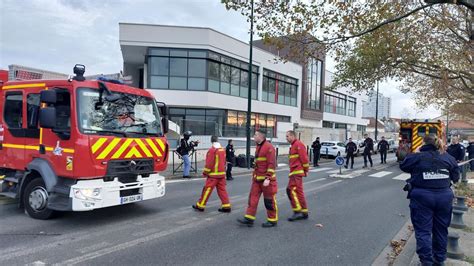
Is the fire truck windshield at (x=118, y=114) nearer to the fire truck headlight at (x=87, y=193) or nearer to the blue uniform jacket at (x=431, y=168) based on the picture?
the fire truck headlight at (x=87, y=193)

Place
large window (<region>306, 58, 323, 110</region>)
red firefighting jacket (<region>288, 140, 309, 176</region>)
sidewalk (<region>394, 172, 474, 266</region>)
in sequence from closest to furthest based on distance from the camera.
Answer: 1. sidewalk (<region>394, 172, 474, 266</region>)
2. red firefighting jacket (<region>288, 140, 309, 176</region>)
3. large window (<region>306, 58, 323, 110</region>)

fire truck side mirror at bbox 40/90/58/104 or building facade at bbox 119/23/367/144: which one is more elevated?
building facade at bbox 119/23/367/144

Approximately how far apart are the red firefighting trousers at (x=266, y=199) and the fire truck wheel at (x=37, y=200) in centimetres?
359

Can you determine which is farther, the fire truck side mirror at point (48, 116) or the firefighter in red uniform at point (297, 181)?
the firefighter in red uniform at point (297, 181)

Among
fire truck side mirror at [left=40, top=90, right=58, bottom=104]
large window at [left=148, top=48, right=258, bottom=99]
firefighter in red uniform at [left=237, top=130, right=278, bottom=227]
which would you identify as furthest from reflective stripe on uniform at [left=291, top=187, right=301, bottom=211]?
large window at [left=148, top=48, right=258, bottom=99]

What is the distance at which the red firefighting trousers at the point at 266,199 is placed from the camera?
638cm

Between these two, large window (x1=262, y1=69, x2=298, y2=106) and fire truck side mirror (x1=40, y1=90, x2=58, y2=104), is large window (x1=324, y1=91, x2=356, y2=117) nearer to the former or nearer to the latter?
large window (x1=262, y1=69, x2=298, y2=106)

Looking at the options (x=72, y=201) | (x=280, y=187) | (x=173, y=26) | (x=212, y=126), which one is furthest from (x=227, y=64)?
(x=72, y=201)

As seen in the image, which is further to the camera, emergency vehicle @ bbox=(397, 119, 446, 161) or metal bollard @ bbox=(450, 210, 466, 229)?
emergency vehicle @ bbox=(397, 119, 446, 161)

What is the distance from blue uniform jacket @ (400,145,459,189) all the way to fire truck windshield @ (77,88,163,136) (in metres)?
4.69

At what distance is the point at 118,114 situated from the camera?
6.54 m

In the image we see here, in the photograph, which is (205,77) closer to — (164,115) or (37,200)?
(164,115)

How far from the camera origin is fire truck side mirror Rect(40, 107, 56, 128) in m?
5.73

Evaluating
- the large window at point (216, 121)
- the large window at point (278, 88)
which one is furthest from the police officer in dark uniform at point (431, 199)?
the large window at point (278, 88)
